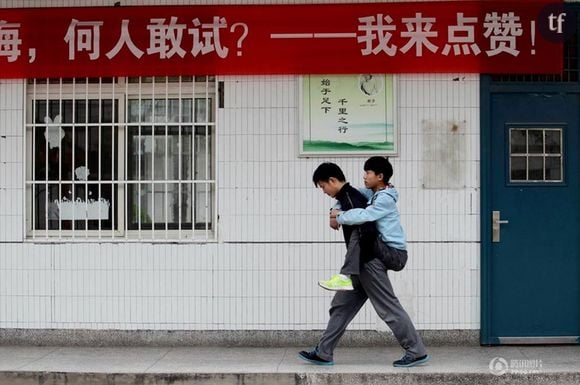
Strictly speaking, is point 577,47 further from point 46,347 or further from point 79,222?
point 46,347

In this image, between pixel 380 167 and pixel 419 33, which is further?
pixel 419 33

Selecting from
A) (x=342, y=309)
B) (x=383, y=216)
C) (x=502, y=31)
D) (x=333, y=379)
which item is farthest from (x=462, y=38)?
(x=333, y=379)

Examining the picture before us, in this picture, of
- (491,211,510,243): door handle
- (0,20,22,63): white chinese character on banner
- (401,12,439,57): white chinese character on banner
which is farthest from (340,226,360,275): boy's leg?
(0,20,22,63): white chinese character on banner

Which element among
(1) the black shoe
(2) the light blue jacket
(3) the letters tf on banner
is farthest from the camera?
(3) the letters tf on banner

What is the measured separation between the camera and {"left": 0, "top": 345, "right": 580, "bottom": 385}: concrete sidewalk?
263 inches

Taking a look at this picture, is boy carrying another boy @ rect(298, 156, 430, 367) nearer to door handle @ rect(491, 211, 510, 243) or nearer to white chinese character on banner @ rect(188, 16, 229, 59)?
door handle @ rect(491, 211, 510, 243)

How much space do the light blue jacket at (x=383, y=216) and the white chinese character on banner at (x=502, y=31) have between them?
1930mm

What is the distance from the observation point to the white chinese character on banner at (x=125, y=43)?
772cm

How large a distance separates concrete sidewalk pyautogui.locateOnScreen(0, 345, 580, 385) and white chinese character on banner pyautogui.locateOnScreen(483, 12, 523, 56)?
2.67 meters

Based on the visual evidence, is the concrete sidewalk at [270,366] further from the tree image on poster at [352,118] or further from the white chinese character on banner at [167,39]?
the white chinese character on banner at [167,39]

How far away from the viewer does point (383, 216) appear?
6500mm

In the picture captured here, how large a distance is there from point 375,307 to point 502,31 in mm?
2821

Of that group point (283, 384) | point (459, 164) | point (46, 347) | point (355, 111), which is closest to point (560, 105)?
point (459, 164)

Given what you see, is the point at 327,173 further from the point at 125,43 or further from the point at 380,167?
the point at 125,43
